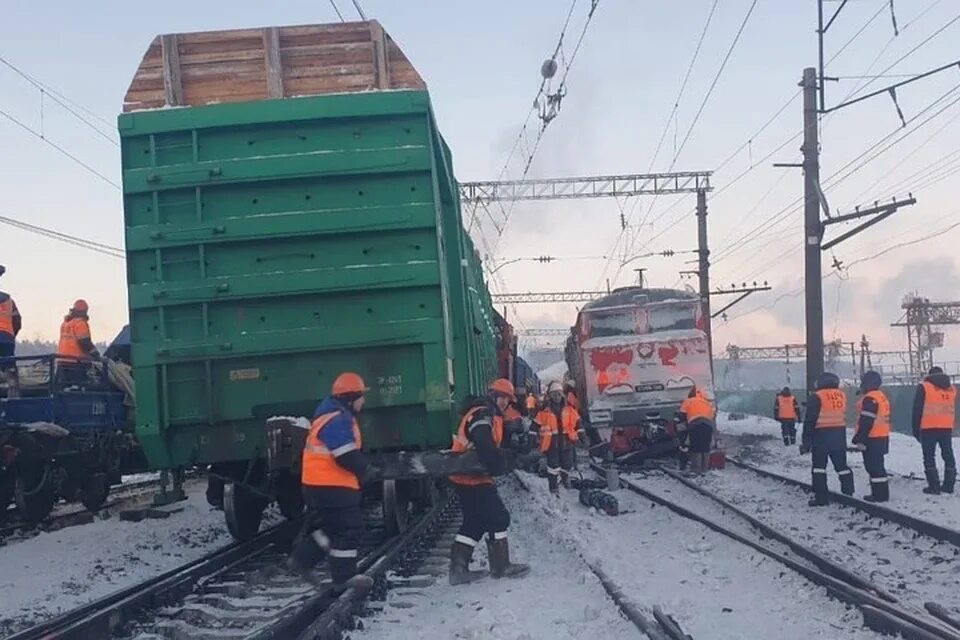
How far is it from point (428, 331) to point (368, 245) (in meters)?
0.87

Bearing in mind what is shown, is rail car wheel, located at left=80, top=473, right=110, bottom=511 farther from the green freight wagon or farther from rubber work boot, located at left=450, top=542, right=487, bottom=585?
rubber work boot, located at left=450, top=542, right=487, bottom=585

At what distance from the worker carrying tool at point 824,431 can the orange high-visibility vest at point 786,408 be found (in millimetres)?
13038

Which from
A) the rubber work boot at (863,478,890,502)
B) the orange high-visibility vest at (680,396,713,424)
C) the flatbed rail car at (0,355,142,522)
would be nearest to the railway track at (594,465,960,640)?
the rubber work boot at (863,478,890,502)

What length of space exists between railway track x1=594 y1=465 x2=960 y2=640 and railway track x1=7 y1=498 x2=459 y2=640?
3.14m

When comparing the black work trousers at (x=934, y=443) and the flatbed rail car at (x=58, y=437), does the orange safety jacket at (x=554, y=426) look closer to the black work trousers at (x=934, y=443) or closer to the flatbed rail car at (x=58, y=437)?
the black work trousers at (x=934, y=443)

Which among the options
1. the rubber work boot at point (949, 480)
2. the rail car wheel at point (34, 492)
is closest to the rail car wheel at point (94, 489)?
the rail car wheel at point (34, 492)

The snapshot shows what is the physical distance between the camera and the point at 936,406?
13.1 m

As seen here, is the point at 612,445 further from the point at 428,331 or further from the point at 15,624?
the point at 15,624

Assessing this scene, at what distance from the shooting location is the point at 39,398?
11812mm

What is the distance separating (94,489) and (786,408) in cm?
1745

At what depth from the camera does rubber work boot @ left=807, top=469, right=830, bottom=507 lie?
1273 cm

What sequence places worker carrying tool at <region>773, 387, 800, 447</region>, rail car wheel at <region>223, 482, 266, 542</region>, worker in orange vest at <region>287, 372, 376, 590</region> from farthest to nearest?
worker carrying tool at <region>773, 387, 800, 447</region>
rail car wheel at <region>223, 482, 266, 542</region>
worker in orange vest at <region>287, 372, 376, 590</region>

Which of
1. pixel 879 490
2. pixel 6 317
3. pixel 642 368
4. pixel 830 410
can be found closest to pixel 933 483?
pixel 879 490

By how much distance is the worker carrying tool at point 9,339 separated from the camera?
12007 mm
